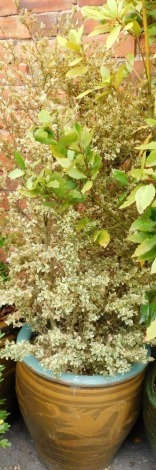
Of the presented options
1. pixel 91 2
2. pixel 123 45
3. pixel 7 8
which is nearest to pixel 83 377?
pixel 123 45

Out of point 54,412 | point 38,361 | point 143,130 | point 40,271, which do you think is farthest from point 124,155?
point 54,412

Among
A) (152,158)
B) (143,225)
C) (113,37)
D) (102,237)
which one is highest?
(113,37)

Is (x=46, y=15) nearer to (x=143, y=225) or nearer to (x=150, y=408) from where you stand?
(x=143, y=225)

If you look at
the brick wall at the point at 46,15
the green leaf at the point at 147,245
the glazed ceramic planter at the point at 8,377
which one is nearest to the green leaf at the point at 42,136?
the green leaf at the point at 147,245

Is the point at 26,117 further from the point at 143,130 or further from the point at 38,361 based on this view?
the point at 38,361

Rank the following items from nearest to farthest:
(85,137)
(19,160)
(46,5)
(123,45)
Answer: (85,137), (19,160), (123,45), (46,5)

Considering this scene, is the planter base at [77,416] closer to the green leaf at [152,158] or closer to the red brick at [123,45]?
the green leaf at [152,158]
